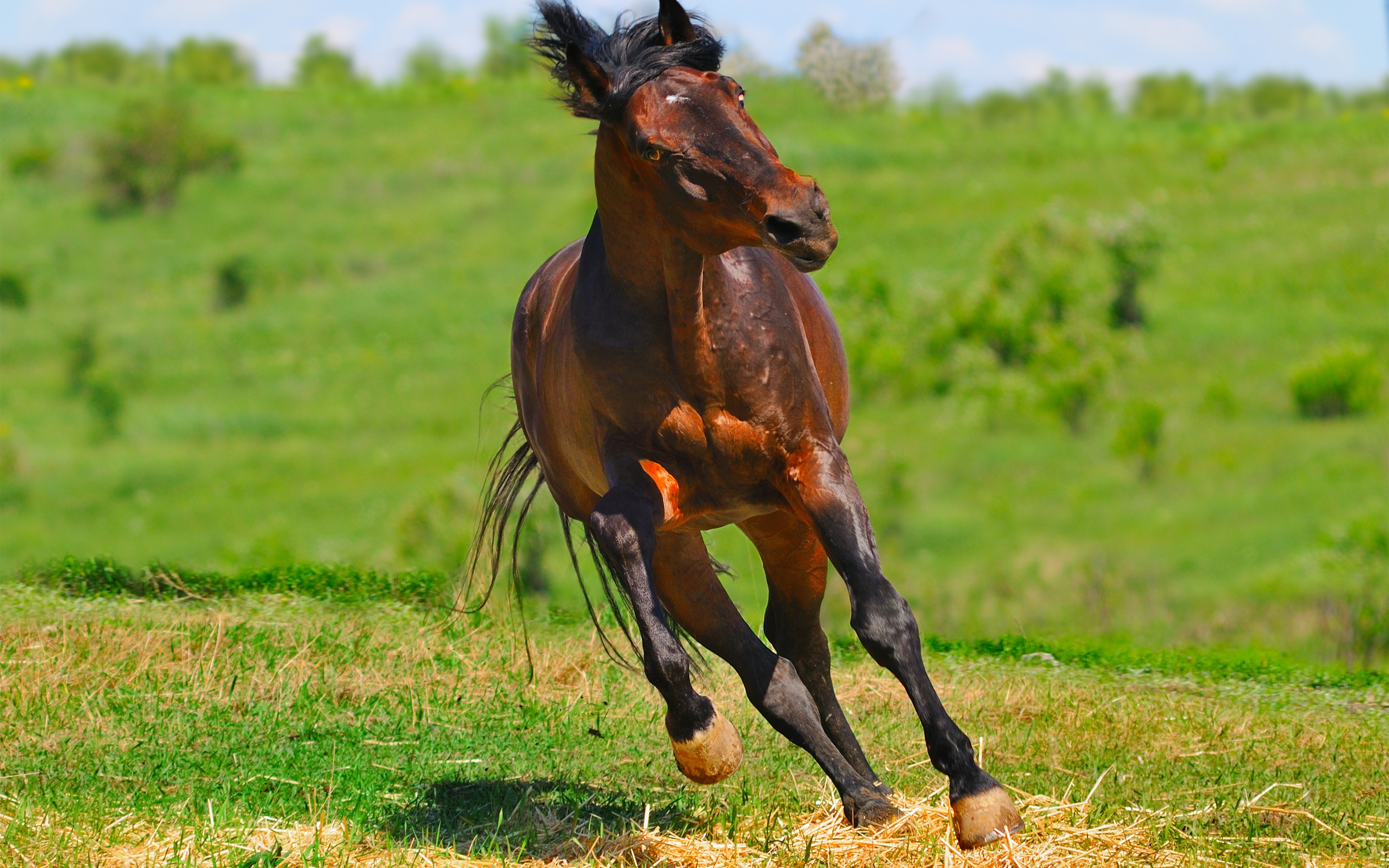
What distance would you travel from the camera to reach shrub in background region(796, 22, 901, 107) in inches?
282

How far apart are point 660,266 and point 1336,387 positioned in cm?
3132

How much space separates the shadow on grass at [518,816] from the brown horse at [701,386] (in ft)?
2.21

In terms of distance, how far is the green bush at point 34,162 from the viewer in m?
53.6

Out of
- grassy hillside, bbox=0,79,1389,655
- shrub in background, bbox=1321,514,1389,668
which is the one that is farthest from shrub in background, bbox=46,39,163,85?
shrub in background, bbox=1321,514,1389,668

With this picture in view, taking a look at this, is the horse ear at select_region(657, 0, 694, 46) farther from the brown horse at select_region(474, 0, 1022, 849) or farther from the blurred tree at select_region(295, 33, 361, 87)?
the blurred tree at select_region(295, 33, 361, 87)

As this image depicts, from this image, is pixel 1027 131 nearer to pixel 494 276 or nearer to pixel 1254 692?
pixel 494 276

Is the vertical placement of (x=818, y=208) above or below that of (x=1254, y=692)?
above

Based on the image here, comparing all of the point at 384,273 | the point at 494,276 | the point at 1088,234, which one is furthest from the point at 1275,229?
the point at 384,273

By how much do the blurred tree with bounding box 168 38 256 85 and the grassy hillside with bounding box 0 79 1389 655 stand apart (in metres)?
7.40

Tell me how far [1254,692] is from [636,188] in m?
5.79

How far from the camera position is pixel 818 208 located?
3.68 metres

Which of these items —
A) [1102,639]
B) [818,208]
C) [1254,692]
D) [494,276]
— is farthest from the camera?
[494,276]

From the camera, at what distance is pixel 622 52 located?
4.23 meters

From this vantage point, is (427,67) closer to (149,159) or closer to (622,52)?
(149,159)
